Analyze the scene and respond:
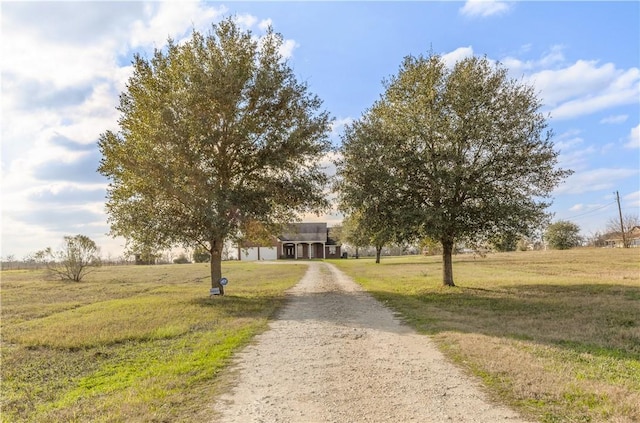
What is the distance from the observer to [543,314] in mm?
13469

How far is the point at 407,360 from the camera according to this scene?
7961 millimetres

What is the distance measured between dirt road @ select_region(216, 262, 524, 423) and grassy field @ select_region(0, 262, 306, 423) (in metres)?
0.68

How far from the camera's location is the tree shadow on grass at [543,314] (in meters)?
9.75

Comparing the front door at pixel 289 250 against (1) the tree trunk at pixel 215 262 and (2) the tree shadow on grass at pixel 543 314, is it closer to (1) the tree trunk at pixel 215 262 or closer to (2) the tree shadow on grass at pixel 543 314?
(1) the tree trunk at pixel 215 262

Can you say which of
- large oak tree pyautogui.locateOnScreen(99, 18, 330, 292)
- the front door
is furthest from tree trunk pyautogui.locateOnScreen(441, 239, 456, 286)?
the front door

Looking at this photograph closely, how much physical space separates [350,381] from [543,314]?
31.0 feet

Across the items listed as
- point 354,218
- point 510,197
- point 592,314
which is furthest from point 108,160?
point 592,314

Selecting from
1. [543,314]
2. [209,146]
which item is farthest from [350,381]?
[209,146]

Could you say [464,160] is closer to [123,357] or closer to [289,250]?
[123,357]

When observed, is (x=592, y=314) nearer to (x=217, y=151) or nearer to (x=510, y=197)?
(x=510, y=197)

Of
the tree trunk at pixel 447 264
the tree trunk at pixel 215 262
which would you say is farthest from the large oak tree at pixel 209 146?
the tree trunk at pixel 447 264

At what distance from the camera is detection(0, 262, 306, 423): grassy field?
600cm

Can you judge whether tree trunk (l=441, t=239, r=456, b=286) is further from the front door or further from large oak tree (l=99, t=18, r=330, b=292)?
the front door

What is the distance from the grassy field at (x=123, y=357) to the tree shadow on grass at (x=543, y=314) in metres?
5.31
